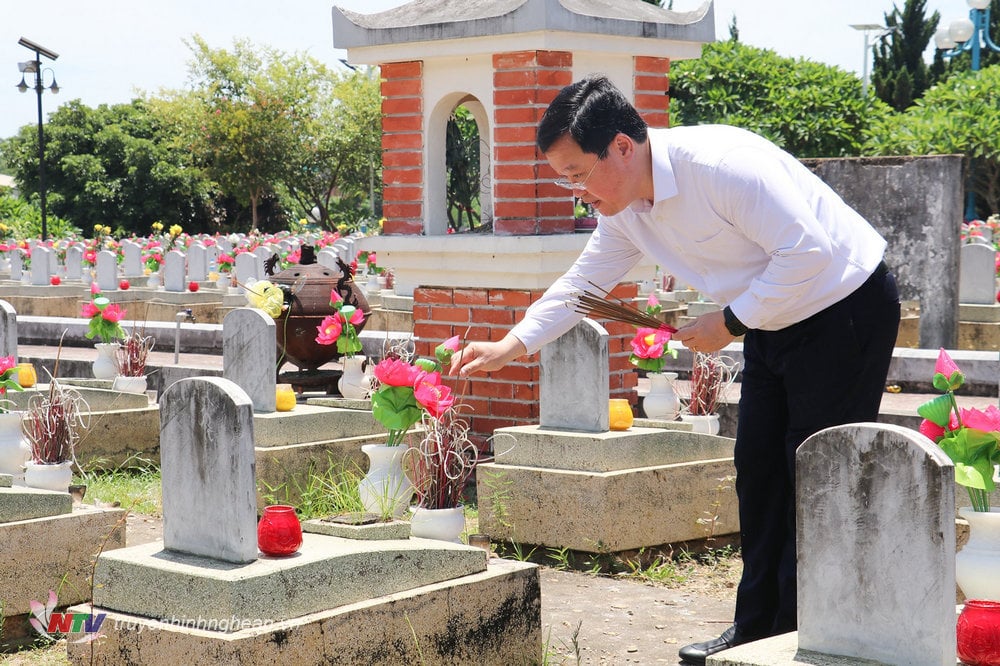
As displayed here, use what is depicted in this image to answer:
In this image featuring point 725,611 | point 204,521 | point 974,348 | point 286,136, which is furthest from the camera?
point 286,136

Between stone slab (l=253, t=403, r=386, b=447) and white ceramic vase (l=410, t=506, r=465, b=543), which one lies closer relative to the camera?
white ceramic vase (l=410, t=506, r=465, b=543)

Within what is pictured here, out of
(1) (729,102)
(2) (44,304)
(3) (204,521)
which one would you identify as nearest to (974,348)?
(3) (204,521)

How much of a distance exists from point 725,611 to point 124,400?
434cm

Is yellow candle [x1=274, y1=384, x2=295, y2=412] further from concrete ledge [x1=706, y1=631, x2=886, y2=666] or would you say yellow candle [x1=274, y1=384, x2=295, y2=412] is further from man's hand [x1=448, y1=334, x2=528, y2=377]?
concrete ledge [x1=706, y1=631, x2=886, y2=666]

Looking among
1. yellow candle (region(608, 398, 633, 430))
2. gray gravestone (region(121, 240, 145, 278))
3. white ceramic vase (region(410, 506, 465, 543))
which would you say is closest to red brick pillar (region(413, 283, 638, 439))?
yellow candle (region(608, 398, 633, 430))

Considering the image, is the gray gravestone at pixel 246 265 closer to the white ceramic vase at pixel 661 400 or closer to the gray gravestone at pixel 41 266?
the gray gravestone at pixel 41 266

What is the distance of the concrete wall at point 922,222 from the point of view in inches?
401

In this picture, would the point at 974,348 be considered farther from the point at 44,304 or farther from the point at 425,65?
the point at 44,304

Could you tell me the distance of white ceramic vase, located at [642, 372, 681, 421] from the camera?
651cm

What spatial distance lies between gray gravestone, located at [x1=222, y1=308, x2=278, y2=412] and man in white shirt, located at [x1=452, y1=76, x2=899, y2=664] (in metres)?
3.10

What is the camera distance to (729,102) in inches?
1160

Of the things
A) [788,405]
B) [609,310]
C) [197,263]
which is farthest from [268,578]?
[197,263]

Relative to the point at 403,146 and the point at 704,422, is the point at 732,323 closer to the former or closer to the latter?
the point at 704,422

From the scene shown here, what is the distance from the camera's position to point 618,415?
5.68 metres
